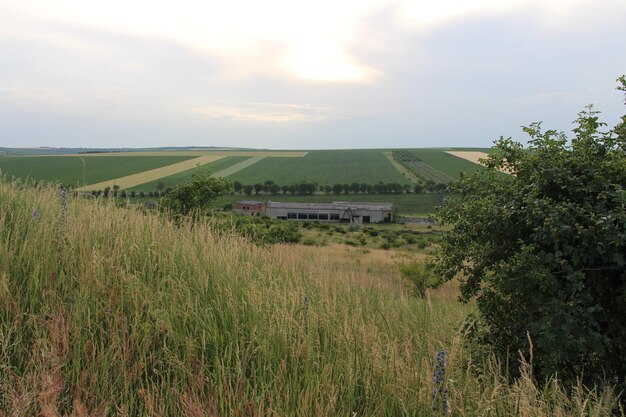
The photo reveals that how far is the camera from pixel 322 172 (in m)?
113

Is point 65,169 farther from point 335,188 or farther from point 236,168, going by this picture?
point 335,188

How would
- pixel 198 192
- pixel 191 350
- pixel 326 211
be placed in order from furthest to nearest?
pixel 326 211 < pixel 198 192 < pixel 191 350

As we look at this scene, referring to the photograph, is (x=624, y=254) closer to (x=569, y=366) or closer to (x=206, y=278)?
(x=569, y=366)

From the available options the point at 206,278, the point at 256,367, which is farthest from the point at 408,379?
the point at 206,278

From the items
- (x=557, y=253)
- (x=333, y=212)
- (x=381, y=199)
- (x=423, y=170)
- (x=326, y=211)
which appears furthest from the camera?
(x=423, y=170)

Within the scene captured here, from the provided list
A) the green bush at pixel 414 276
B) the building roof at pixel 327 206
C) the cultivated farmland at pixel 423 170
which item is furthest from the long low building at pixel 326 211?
the green bush at pixel 414 276

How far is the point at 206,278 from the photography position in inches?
141

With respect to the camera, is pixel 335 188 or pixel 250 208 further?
pixel 335 188

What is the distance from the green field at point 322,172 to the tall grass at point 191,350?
82252mm

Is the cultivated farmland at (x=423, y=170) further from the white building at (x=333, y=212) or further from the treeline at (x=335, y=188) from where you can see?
the white building at (x=333, y=212)

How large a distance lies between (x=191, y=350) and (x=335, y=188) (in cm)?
8925

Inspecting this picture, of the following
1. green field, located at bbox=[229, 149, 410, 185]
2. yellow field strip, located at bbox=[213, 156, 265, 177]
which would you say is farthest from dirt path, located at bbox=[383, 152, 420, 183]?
yellow field strip, located at bbox=[213, 156, 265, 177]

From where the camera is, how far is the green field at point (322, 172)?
98125 mm

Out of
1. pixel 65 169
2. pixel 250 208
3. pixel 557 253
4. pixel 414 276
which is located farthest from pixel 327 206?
pixel 557 253
